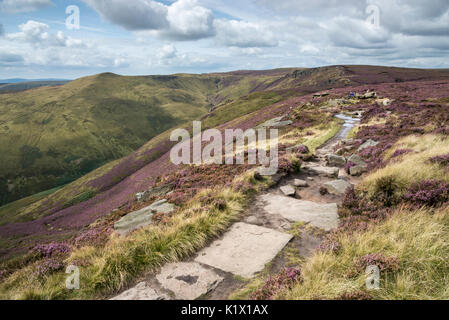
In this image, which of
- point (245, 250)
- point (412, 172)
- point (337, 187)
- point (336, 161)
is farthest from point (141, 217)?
point (336, 161)

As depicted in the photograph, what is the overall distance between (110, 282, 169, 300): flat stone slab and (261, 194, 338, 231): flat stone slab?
4932 millimetres

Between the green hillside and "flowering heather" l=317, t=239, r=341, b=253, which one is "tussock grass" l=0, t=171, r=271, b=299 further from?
the green hillside

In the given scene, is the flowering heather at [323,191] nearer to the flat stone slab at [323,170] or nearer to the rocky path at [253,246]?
the rocky path at [253,246]

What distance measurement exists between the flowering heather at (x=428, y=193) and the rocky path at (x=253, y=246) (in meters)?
2.31

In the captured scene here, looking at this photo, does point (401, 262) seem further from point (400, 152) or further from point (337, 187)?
point (400, 152)

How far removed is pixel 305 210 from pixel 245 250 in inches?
130

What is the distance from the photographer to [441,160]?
8.98 m

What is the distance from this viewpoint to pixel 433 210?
6.46 metres

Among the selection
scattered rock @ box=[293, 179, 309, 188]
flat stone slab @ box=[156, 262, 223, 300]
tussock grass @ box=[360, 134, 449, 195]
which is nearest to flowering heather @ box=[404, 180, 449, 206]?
tussock grass @ box=[360, 134, 449, 195]

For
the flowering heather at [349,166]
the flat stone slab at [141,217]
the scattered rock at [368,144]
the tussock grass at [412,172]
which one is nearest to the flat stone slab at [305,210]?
the tussock grass at [412,172]

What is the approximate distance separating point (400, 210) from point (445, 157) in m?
4.51

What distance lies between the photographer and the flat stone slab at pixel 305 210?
25.3 feet

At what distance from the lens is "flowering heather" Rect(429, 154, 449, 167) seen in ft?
29.0
